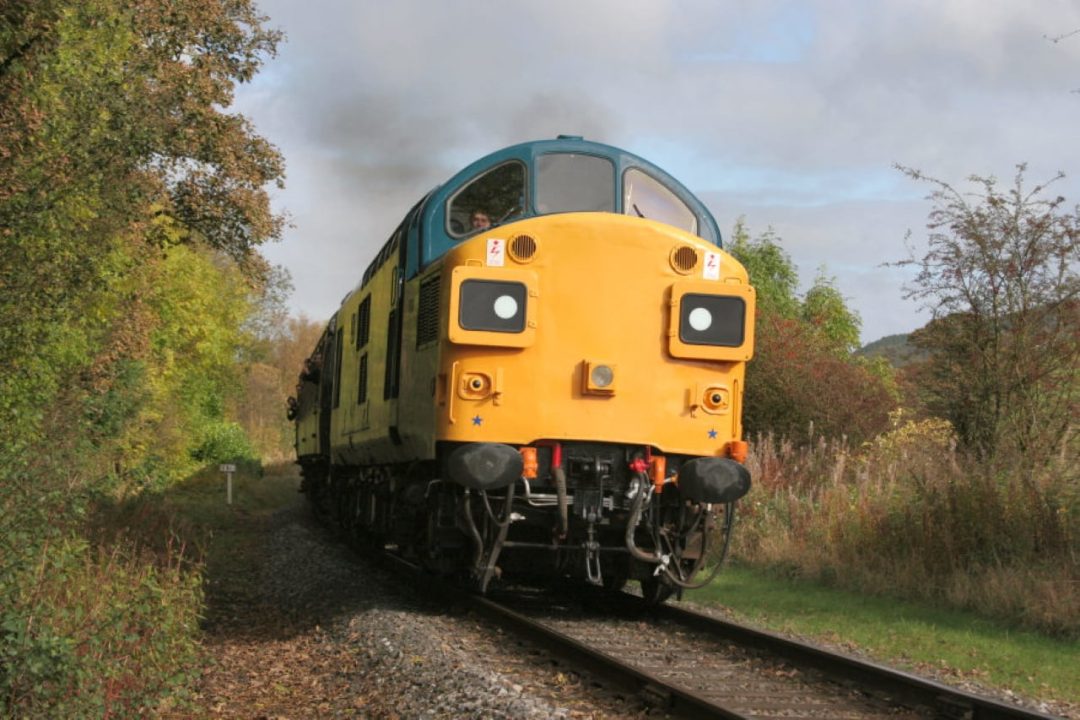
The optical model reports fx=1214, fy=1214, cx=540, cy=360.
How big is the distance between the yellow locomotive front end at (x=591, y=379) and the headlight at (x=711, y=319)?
1 centimetres

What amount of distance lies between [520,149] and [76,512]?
4738mm

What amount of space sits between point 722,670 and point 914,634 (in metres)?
2.68

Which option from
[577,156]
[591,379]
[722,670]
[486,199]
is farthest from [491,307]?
[722,670]

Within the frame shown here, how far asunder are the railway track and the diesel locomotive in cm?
51

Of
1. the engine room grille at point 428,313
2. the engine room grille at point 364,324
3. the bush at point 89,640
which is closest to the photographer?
the bush at point 89,640

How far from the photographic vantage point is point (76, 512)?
379 inches

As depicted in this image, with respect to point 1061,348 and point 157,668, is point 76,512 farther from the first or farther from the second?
point 1061,348

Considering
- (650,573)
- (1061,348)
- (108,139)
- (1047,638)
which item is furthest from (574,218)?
(1061,348)

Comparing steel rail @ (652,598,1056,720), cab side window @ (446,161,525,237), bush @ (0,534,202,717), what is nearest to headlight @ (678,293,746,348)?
cab side window @ (446,161,525,237)

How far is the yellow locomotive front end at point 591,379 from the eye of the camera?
9.20 m

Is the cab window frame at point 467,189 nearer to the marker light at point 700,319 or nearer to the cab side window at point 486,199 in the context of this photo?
the cab side window at point 486,199

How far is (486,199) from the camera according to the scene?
1053cm

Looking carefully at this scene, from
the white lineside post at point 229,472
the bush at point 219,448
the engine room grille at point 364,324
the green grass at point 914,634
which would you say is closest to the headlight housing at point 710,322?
the green grass at point 914,634

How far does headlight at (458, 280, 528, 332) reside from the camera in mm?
9125
